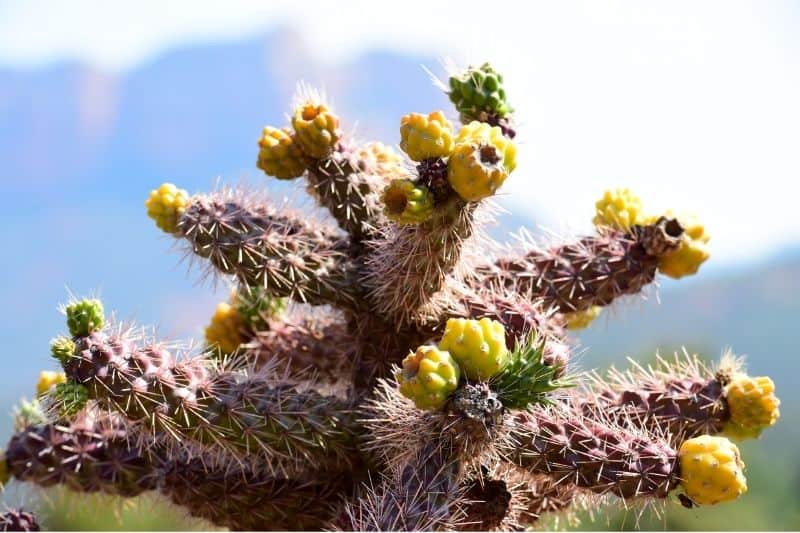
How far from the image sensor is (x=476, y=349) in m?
1.32

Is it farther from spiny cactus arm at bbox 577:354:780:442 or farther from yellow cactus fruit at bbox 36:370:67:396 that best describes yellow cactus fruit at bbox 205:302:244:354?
A: spiny cactus arm at bbox 577:354:780:442

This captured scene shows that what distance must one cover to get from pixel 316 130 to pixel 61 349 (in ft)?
1.94

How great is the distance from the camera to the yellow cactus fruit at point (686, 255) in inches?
70.9

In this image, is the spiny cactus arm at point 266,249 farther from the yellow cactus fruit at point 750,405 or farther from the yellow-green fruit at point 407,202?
the yellow cactus fruit at point 750,405

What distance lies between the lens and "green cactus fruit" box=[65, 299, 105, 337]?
1.49 m

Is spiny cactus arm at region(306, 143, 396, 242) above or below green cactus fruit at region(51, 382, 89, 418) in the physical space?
above

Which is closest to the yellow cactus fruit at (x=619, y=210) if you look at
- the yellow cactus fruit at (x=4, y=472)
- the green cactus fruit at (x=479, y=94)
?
the green cactus fruit at (x=479, y=94)

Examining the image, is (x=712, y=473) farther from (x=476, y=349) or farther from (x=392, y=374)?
(x=392, y=374)

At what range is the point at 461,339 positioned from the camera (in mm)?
1320

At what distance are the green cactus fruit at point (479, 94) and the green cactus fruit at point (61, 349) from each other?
0.82 metres

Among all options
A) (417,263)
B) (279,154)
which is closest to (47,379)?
(279,154)

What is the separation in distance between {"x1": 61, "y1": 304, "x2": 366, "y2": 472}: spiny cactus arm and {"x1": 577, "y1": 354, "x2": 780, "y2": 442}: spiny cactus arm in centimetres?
47

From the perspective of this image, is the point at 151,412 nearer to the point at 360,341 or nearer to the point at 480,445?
the point at 360,341

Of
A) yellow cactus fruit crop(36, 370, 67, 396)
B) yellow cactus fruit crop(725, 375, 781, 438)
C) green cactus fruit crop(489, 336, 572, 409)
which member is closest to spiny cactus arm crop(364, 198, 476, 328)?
green cactus fruit crop(489, 336, 572, 409)
